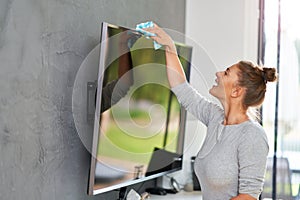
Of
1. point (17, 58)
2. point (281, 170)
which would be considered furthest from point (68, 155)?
point (281, 170)

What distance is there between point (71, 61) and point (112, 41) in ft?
0.64

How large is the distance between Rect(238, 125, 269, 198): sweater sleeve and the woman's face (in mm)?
233

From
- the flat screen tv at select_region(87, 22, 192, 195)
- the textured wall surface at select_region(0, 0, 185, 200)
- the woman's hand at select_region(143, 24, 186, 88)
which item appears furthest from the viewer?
the woman's hand at select_region(143, 24, 186, 88)

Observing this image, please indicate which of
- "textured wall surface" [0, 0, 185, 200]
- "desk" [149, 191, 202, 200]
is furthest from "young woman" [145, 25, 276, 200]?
"desk" [149, 191, 202, 200]

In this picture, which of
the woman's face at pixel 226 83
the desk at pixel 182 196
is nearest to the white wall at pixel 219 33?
the desk at pixel 182 196

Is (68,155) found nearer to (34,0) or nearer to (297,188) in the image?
(34,0)

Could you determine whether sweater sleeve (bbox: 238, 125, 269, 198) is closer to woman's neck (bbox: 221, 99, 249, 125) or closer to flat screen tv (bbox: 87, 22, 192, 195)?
woman's neck (bbox: 221, 99, 249, 125)

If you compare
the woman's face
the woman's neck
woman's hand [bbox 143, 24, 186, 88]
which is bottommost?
the woman's neck

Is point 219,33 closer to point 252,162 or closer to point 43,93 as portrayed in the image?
point 252,162

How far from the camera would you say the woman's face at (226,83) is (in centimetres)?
216

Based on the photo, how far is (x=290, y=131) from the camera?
3.58 meters

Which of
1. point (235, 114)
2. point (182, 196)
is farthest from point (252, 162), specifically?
point (182, 196)

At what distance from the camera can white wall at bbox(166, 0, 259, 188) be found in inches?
140

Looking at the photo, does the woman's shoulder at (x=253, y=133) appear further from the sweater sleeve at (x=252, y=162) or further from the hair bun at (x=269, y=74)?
the hair bun at (x=269, y=74)
